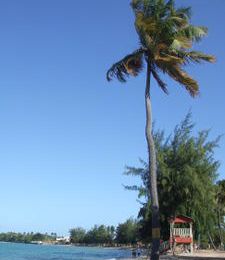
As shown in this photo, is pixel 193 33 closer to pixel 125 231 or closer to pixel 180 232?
pixel 180 232

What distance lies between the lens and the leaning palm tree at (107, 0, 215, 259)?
781 inches

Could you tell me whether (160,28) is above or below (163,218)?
above

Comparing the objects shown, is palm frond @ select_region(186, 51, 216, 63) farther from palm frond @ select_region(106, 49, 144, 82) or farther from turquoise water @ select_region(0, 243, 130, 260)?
turquoise water @ select_region(0, 243, 130, 260)

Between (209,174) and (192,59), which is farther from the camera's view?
(209,174)

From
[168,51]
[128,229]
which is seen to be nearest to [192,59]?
[168,51]

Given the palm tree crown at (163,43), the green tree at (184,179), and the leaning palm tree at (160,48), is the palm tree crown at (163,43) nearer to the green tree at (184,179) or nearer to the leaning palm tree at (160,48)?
the leaning palm tree at (160,48)

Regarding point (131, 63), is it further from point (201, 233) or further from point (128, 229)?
point (128, 229)

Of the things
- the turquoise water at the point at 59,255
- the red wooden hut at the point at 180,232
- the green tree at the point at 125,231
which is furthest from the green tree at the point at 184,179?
the green tree at the point at 125,231

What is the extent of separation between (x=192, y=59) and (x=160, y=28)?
1.80 metres

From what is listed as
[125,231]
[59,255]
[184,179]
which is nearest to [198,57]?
[184,179]

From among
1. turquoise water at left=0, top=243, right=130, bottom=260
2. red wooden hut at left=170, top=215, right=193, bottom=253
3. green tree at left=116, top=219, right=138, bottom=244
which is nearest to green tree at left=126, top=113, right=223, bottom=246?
red wooden hut at left=170, top=215, right=193, bottom=253

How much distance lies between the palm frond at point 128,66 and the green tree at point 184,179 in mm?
23453

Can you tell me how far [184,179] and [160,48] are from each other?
81.2 ft

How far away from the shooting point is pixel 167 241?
1784 inches
